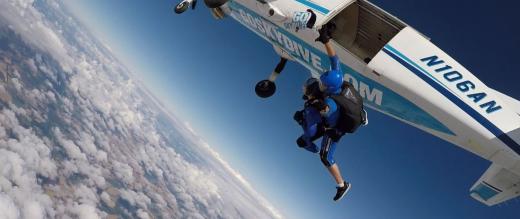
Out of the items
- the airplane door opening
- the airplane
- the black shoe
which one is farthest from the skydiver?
the airplane door opening

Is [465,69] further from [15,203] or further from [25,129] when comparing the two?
[25,129]

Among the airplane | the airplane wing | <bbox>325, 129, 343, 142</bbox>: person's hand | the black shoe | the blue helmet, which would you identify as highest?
the airplane

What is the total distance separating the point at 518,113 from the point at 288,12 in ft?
18.9

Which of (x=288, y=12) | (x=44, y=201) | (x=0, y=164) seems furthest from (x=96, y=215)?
(x=288, y=12)

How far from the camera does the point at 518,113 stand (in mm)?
9328

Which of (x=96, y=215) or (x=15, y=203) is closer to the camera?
→ (x=15, y=203)

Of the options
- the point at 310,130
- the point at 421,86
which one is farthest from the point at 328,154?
the point at 421,86

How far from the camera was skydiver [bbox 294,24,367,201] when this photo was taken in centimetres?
686

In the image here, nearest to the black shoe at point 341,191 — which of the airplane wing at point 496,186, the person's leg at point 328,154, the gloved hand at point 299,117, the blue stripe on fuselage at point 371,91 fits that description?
the person's leg at point 328,154

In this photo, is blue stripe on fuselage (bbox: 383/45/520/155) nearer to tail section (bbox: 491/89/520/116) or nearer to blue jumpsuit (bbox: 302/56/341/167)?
tail section (bbox: 491/89/520/116)

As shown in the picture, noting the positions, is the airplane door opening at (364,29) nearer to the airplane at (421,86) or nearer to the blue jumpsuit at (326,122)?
the airplane at (421,86)

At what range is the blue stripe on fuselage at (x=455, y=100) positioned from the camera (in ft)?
28.6

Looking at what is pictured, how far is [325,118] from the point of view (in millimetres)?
6930

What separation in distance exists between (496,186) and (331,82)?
16.2 feet
